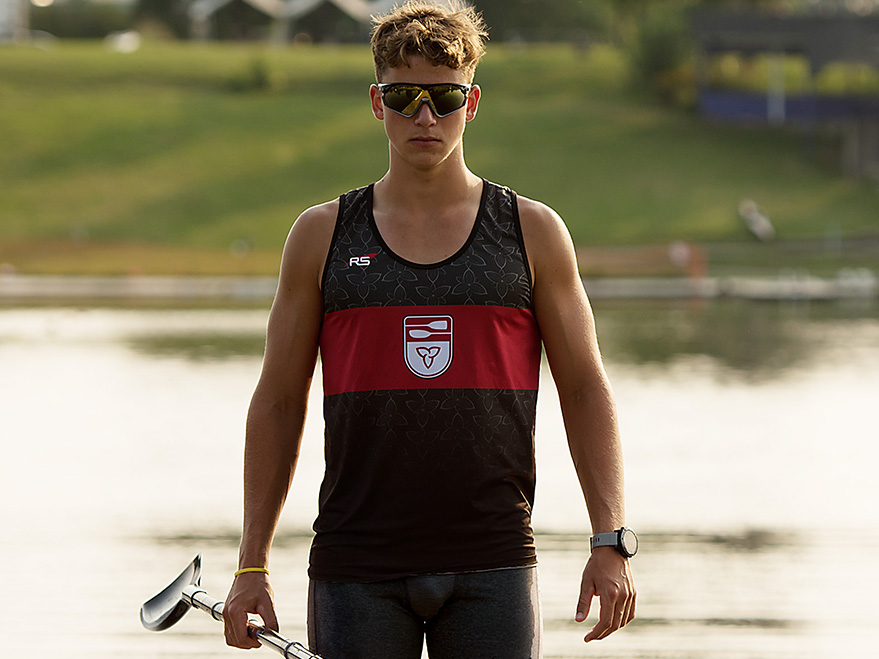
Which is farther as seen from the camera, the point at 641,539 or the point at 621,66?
the point at 621,66

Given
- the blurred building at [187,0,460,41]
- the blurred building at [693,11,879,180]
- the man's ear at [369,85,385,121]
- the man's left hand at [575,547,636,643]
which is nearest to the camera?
the man's left hand at [575,547,636,643]

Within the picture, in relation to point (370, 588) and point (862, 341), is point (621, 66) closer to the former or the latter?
point (862, 341)

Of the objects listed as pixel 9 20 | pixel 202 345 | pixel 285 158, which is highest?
pixel 9 20

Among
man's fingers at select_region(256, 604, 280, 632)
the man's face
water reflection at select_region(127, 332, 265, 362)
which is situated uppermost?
the man's face

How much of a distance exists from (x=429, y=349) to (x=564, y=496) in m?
7.92

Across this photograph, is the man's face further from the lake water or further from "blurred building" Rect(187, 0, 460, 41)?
"blurred building" Rect(187, 0, 460, 41)

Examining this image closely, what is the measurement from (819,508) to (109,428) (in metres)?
6.61

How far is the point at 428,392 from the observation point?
3031 millimetres

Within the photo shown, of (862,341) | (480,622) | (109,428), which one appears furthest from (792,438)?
(480,622)

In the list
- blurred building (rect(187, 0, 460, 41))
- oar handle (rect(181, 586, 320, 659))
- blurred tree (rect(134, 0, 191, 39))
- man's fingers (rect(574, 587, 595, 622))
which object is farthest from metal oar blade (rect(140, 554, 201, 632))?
blurred tree (rect(134, 0, 191, 39))

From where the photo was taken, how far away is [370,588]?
3.05 m

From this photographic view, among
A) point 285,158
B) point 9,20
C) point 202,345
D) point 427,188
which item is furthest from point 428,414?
point 9,20

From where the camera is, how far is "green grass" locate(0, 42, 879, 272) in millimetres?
43156

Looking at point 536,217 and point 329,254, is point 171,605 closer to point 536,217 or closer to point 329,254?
point 329,254
